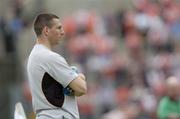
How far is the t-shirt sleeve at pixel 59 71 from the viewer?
7641mm

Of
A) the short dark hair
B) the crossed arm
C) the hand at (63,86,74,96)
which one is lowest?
the hand at (63,86,74,96)

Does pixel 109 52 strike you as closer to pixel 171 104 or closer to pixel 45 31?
pixel 171 104

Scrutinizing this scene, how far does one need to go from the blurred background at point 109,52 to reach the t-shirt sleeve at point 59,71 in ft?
26.1

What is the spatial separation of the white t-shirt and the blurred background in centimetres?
790

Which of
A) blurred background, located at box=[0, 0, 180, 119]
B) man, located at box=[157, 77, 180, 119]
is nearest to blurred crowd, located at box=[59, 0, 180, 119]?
blurred background, located at box=[0, 0, 180, 119]

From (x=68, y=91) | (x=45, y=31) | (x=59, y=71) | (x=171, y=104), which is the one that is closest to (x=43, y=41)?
A: (x=45, y=31)

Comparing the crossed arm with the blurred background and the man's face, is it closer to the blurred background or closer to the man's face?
the man's face

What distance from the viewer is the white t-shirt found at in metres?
7.67

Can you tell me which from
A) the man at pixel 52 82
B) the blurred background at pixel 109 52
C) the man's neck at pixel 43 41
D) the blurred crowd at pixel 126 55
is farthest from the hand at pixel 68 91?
the blurred background at pixel 109 52

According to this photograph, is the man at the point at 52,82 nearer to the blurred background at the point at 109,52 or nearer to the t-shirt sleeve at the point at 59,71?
the t-shirt sleeve at the point at 59,71

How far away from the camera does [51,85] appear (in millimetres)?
7703

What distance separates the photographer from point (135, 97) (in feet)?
52.7

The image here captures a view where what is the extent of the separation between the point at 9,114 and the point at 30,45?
7.59 feet

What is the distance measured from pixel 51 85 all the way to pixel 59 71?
0.55 feet
